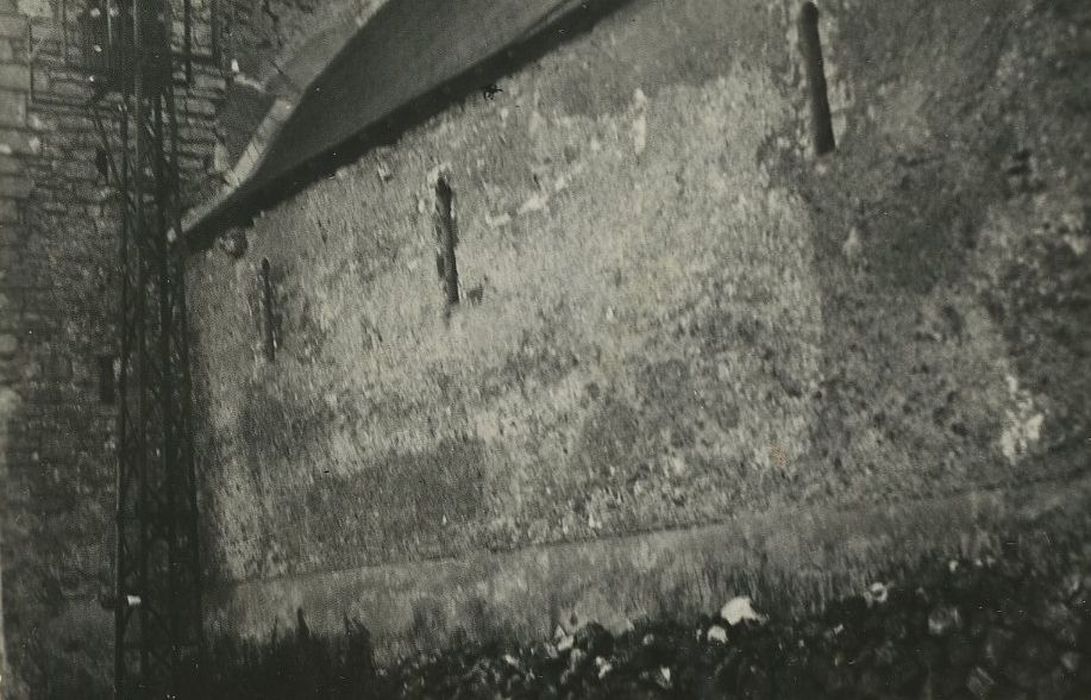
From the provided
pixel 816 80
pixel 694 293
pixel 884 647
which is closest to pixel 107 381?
pixel 694 293

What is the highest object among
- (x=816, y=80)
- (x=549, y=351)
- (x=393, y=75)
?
(x=393, y=75)

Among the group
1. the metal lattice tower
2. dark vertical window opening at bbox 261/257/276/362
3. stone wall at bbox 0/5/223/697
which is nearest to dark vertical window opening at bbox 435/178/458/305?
dark vertical window opening at bbox 261/257/276/362

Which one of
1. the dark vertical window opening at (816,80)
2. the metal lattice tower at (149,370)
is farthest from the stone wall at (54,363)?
the dark vertical window opening at (816,80)

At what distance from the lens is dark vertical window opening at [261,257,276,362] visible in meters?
8.62

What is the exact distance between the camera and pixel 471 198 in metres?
6.79

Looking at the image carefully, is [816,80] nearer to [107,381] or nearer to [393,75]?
[393,75]

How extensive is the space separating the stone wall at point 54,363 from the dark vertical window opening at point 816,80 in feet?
22.1

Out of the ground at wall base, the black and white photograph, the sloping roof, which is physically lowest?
the ground at wall base

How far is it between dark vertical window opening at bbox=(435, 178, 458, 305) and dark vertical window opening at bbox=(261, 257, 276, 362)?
214 centimetres

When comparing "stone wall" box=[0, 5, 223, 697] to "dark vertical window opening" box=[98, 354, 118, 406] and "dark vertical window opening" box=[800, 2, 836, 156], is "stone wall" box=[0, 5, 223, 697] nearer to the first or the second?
"dark vertical window opening" box=[98, 354, 118, 406]

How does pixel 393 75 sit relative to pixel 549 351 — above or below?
above

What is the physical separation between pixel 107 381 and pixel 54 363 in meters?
0.45

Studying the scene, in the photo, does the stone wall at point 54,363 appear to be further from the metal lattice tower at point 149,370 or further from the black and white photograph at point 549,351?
the metal lattice tower at point 149,370

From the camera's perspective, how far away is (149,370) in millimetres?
9578
